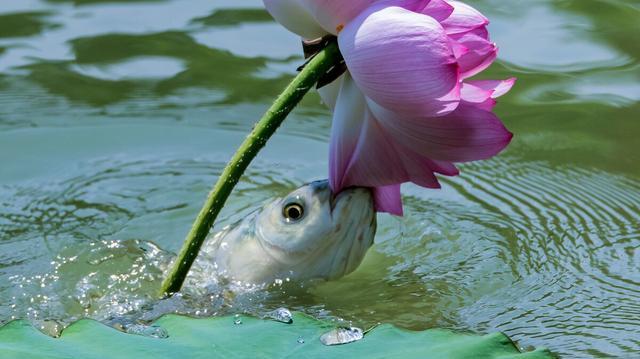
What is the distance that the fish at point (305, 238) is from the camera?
5.02ft

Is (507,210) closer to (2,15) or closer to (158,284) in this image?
(158,284)

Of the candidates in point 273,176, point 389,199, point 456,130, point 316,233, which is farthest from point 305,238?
point 273,176

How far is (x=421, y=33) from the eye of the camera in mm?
1225

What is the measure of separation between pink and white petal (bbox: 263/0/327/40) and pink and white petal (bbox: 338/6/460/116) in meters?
0.10

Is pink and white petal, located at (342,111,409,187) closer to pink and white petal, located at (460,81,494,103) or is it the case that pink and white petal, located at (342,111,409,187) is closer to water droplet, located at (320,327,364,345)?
pink and white petal, located at (460,81,494,103)

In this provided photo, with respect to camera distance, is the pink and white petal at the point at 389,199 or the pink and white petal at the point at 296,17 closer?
the pink and white petal at the point at 296,17

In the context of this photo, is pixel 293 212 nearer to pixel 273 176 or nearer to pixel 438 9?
pixel 438 9

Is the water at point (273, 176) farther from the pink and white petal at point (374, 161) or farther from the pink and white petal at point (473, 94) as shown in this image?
the pink and white petal at point (473, 94)

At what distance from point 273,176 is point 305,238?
28.6 inches

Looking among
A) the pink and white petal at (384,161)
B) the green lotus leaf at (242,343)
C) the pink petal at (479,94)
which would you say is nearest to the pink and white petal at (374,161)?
the pink and white petal at (384,161)

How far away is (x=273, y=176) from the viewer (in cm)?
229

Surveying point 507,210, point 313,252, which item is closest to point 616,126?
point 507,210

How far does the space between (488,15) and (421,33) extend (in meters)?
1.95

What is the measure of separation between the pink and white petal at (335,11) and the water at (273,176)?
1.38 feet
